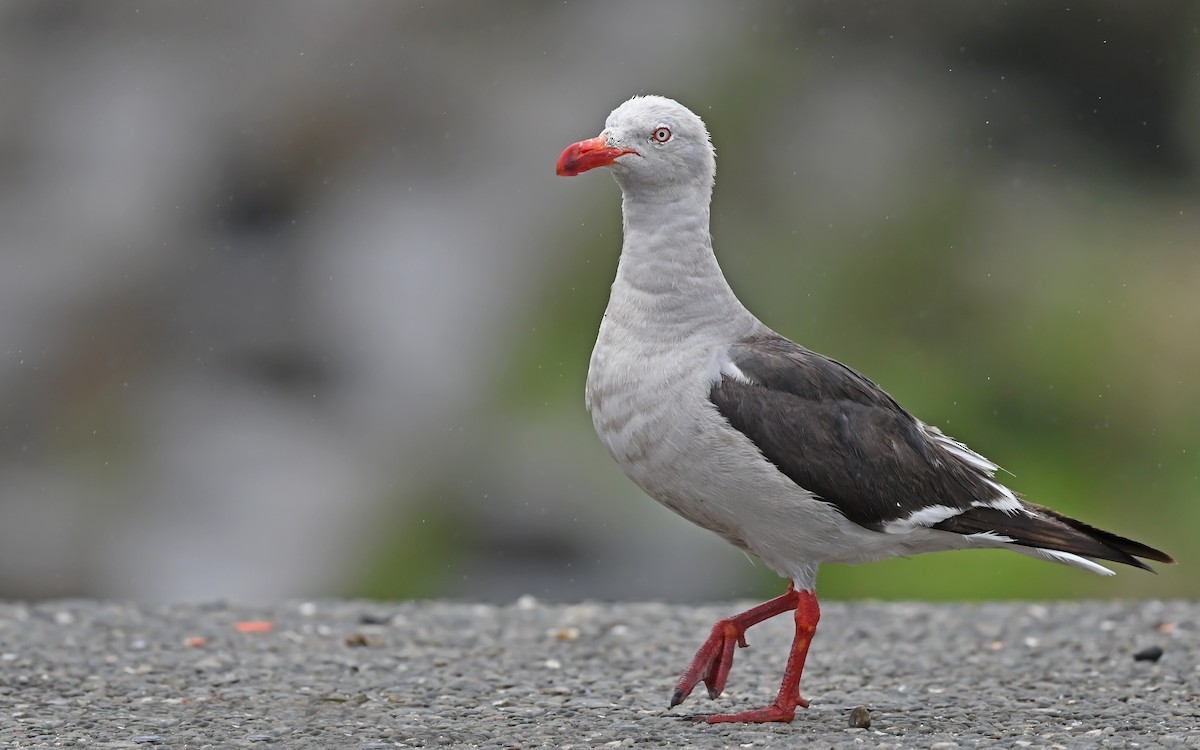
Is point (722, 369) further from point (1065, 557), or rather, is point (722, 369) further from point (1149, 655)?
point (1149, 655)

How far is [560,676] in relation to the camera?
708 centimetres

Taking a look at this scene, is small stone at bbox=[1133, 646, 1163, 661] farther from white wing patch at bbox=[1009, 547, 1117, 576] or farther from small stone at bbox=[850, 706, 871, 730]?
small stone at bbox=[850, 706, 871, 730]

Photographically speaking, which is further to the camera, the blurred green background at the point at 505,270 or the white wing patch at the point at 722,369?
the blurred green background at the point at 505,270

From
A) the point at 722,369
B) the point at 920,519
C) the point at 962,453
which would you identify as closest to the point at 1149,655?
the point at 962,453

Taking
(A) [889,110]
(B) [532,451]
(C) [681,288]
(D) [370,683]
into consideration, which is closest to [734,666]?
(D) [370,683]

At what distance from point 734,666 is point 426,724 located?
6.94ft

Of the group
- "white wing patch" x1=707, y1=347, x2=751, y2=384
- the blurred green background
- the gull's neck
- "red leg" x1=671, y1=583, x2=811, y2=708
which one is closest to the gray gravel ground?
"red leg" x1=671, y1=583, x2=811, y2=708

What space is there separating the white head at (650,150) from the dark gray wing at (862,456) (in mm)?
693

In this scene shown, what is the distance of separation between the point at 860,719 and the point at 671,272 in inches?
72.5

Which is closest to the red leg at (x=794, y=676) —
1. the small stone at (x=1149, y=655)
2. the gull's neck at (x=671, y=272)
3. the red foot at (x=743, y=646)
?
the red foot at (x=743, y=646)

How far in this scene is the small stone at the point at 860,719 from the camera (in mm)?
5594

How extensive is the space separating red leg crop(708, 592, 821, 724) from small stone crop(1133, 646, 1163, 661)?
2.41m

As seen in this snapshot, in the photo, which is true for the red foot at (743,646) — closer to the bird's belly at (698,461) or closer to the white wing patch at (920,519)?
the bird's belly at (698,461)

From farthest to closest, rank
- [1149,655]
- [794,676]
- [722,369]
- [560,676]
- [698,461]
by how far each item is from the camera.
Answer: [1149,655], [560,676], [794,676], [722,369], [698,461]
